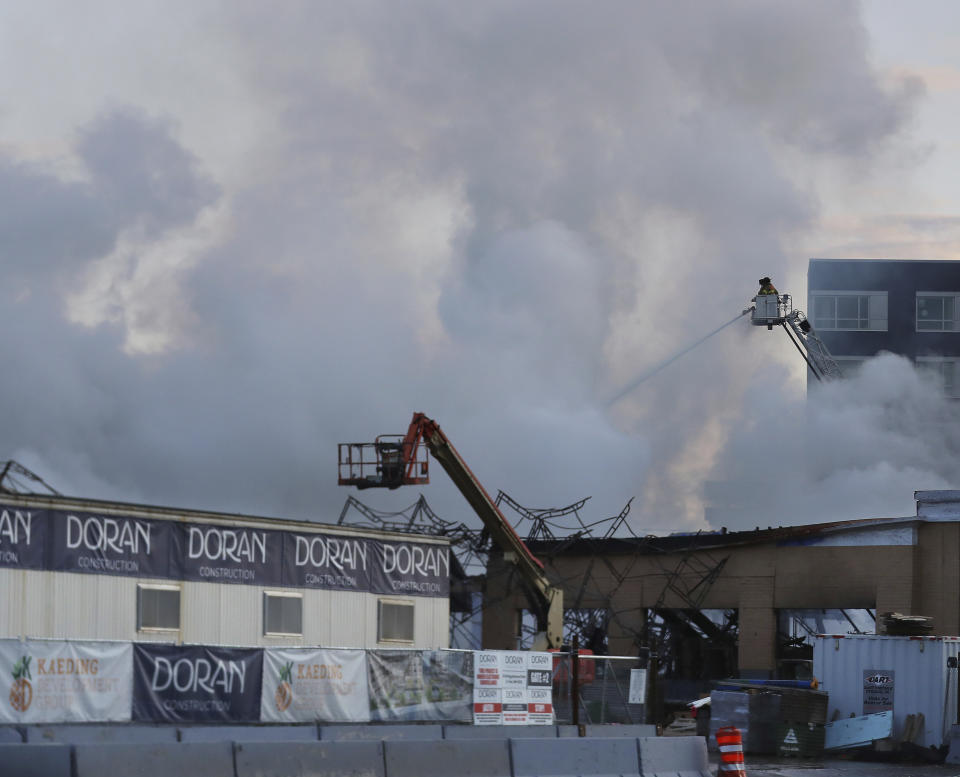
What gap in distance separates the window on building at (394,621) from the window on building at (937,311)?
6120 cm

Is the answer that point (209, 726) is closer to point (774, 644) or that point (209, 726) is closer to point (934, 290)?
point (774, 644)

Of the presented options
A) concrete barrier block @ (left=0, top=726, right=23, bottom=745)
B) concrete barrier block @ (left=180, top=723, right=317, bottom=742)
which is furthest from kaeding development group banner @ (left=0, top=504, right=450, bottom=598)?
concrete barrier block @ (left=0, top=726, right=23, bottom=745)

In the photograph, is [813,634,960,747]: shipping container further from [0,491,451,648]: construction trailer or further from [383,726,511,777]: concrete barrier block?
[383,726,511,777]: concrete barrier block

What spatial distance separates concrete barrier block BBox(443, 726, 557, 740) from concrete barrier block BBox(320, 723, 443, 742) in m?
0.28

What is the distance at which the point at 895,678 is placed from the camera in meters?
33.9

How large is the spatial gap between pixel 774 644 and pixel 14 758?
36127 mm

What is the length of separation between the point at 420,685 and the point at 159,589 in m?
6.58

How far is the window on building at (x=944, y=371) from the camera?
87375mm

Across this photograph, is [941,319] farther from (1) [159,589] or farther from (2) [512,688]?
(1) [159,589]

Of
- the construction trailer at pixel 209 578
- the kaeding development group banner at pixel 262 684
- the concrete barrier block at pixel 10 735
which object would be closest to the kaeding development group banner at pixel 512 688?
the kaeding development group banner at pixel 262 684

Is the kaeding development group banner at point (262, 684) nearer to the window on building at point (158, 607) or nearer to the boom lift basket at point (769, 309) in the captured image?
the window on building at point (158, 607)

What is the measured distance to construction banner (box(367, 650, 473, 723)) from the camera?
76.7ft

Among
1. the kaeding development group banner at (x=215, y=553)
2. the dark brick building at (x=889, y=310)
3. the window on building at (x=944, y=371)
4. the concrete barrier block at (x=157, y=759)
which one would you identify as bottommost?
the concrete barrier block at (x=157, y=759)

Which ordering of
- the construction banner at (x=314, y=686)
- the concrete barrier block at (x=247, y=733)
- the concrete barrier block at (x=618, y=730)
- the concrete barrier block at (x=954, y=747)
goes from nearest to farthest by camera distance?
the concrete barrier block at (x=247, y=733) → the construction banner at (x=314, y=686) → the concrete barrier block at (x=618, y=730) → the concrete barrier block at (x=954, y=747)
